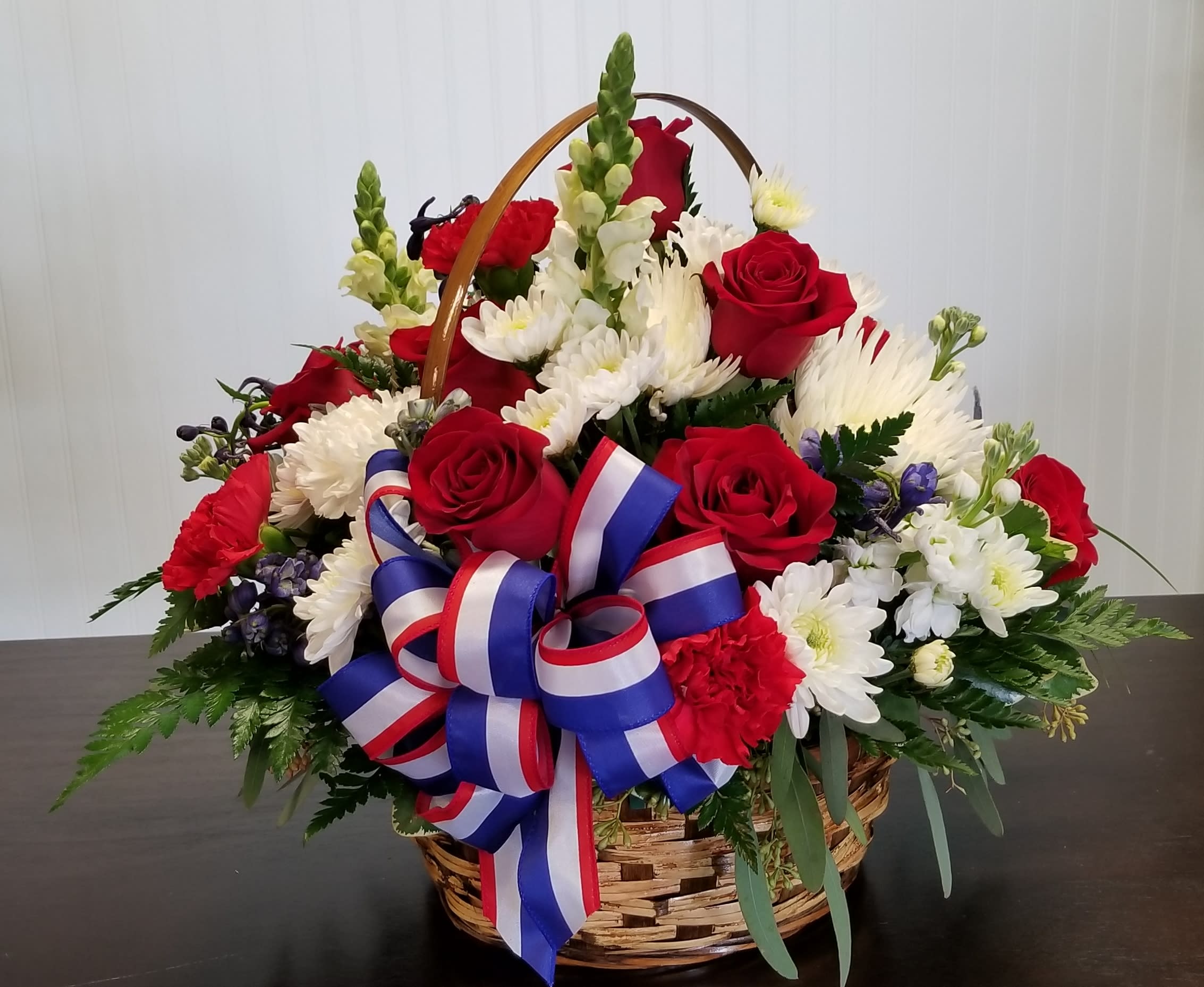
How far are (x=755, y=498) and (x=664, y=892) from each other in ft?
0.74

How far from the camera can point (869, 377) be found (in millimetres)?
573

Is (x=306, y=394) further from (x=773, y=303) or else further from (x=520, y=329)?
(x=773, y=303)

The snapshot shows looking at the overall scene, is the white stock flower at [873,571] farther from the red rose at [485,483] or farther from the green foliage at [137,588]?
the green foliage at [137,588]

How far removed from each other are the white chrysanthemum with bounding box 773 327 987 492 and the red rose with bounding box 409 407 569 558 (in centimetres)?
17

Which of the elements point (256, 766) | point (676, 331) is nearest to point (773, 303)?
point (676, 331)

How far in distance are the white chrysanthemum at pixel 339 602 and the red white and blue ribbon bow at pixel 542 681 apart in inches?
0.8

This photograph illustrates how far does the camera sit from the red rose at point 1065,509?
1.85 ft

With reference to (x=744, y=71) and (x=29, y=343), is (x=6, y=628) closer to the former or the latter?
(x=29, y=343)

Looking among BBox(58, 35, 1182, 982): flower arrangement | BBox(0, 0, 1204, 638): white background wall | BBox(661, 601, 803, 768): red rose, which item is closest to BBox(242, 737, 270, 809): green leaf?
BBox(58, 35, 1182, 982): flower arrangement

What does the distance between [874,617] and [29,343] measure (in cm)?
169

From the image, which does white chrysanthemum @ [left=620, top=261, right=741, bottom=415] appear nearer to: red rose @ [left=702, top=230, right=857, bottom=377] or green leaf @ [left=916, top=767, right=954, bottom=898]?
red rose @ [left=702, top=230, right=857, bottom=377]

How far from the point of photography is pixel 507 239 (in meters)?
0.62

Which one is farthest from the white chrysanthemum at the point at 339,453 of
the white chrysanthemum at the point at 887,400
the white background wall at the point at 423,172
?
the white background wall at the point at 423,172

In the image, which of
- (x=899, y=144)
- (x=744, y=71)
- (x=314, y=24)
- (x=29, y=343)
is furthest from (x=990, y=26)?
(x=29, y=343)
